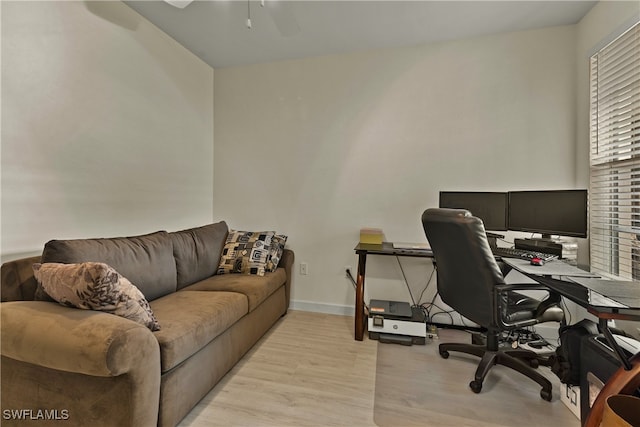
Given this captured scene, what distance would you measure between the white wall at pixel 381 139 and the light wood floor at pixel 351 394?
859mm

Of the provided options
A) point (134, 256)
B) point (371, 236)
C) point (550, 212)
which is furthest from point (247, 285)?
point (550, 212)

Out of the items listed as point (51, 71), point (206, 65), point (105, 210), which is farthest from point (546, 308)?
point (206, 65)

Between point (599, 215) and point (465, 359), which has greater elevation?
point (599, 215)

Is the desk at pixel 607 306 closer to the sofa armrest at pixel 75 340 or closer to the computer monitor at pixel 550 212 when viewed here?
the computer monitor at pixel 550 212

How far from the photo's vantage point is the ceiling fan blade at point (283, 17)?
7.20 ft

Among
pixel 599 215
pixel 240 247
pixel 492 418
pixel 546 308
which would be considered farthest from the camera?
pixel 240 247

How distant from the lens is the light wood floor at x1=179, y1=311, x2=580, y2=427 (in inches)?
59.2

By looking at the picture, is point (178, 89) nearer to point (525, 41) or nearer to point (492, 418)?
point (525, 41)

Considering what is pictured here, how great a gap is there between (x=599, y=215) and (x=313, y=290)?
2432mm

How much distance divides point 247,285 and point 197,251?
0.59 m

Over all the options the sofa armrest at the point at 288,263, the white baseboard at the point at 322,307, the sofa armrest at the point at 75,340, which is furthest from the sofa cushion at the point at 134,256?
the white baseboard at the point at 322,307

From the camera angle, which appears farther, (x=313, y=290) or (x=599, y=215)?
(x=313, y=290)

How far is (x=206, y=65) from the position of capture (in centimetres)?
315

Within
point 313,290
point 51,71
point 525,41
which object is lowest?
point 313,290
